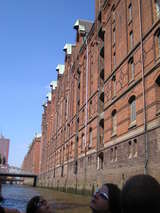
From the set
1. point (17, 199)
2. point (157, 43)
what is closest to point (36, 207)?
point (157, 43)

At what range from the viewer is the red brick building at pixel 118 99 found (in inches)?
583

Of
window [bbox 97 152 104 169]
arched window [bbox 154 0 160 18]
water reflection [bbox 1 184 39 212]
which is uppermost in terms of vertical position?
arched window [bbox 154 0 160 18]

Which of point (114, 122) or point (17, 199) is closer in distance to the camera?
point (114, 122)

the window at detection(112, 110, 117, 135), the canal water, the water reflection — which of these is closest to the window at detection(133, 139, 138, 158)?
the window at detection(112, 110, 117, 135)

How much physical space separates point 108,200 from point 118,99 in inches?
675

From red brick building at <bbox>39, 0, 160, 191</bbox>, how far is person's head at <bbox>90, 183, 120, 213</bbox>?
38.2 feet

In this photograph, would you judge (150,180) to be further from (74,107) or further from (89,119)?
(74,107)

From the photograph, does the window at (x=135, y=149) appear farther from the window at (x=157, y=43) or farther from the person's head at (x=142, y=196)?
the person's head at (x=142, y=196)

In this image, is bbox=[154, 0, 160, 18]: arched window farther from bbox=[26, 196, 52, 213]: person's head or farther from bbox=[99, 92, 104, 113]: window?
bbox=[26, 196, 52, 213]: person's head

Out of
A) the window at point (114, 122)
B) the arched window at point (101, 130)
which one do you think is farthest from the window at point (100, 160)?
the window at point (114, 122)

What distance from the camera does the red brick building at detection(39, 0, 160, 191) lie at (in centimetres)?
1481

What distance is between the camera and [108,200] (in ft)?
7.43

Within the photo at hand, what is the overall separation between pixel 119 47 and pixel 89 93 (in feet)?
28.6

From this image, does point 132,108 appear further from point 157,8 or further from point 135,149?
point 157,8
